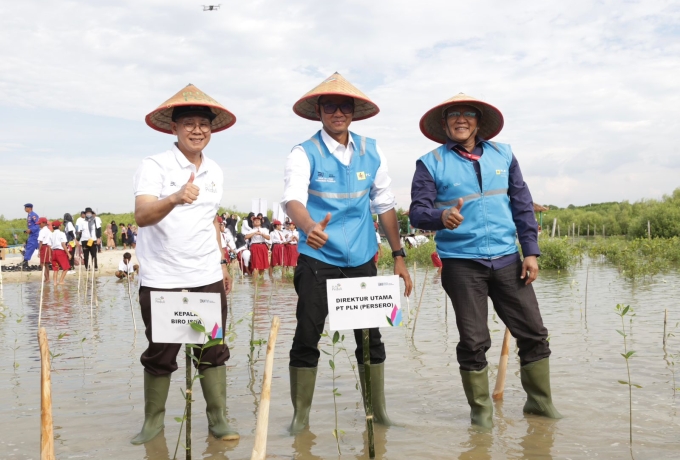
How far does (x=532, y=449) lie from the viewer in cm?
371

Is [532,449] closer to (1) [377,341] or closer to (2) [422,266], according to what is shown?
(1) [377,341]

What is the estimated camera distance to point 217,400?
3.95 metres

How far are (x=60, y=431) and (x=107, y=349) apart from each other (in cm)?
304

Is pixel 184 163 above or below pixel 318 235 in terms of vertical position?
above

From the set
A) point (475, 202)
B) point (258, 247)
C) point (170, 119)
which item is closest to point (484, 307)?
point (475, 202)

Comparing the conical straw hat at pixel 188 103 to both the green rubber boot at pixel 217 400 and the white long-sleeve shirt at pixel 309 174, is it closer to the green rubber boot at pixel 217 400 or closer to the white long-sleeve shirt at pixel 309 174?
the white long-sleeve shirt at pixel 309 174

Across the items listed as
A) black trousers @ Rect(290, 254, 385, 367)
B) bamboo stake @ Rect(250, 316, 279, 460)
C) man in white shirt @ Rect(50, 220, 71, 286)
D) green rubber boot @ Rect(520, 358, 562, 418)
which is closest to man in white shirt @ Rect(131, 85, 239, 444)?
black trousers @ Rect(290, 254, 385, 367)

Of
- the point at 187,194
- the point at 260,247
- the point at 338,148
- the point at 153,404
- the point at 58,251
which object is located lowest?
the point at 153,404

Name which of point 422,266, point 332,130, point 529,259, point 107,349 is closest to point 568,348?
point 529,259

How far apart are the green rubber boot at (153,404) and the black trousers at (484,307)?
187 cm

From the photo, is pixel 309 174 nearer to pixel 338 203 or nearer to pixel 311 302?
pixel 338 203

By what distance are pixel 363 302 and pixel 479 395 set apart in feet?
3.87

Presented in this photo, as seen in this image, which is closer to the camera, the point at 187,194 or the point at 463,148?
the point at 187,194

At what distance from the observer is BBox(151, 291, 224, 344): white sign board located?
3.43 m
